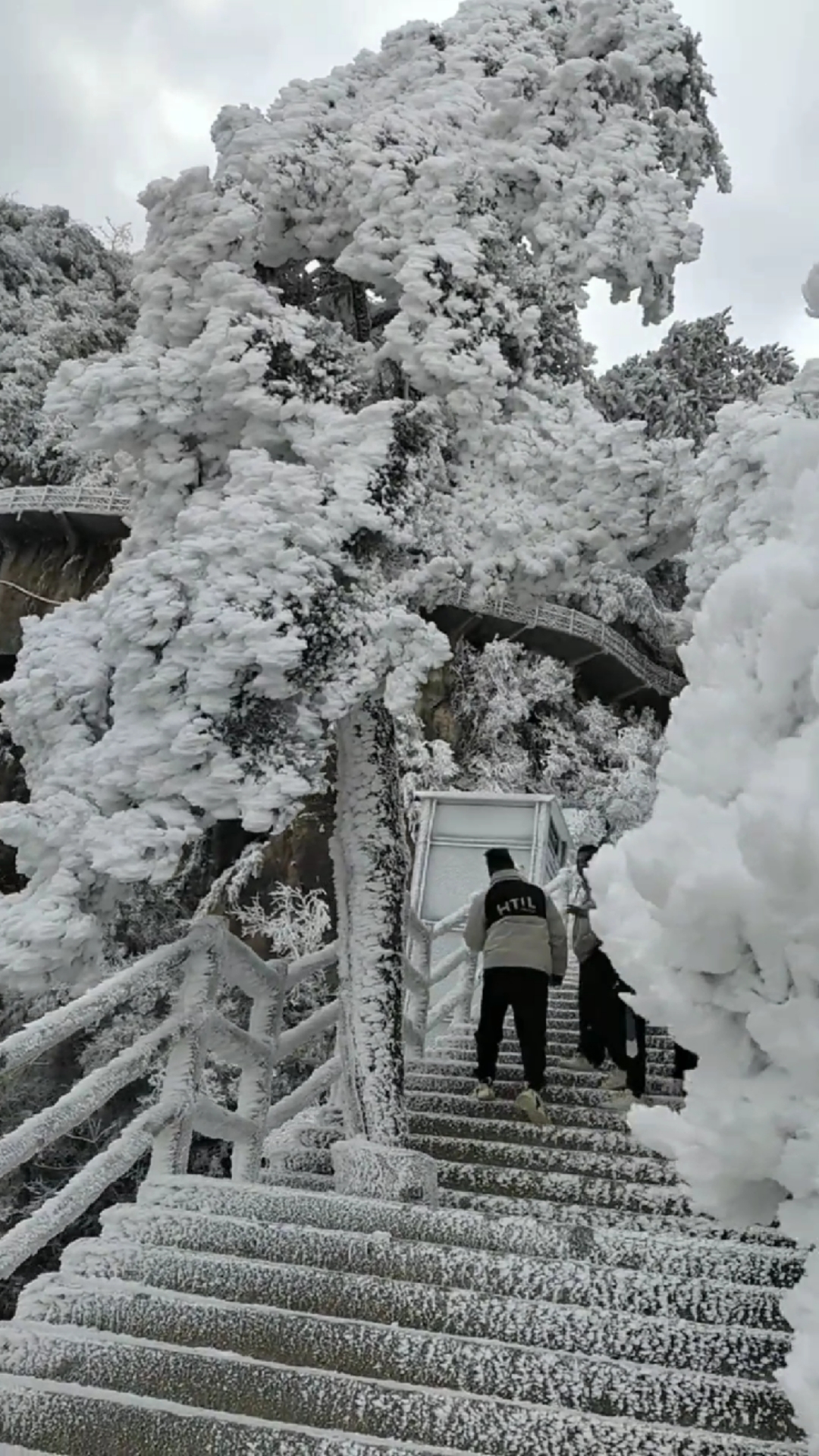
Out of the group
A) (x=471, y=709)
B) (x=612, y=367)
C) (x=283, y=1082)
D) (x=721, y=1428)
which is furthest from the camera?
(x=471, y=709)

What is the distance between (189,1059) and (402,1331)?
4.28ft

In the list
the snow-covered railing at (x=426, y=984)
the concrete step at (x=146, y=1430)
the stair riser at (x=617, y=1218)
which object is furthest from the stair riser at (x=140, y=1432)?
the snow-covered railing at (x=426, y=984)

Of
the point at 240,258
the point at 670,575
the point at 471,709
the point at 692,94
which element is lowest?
the point at 240,258

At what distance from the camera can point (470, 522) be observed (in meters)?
4.05

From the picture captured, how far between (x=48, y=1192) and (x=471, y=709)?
344 inches

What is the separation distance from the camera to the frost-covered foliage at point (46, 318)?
62.0 feet

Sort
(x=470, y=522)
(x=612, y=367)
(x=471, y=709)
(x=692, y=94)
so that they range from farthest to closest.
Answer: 1. (x=471, y=709)
2. (x=612, y=367)
3. (x=692, y=94)
4. (x=470, y=522)

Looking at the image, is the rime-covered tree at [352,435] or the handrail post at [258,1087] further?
the handrail post at [258,1087]

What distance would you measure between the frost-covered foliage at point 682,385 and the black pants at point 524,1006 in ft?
7.32

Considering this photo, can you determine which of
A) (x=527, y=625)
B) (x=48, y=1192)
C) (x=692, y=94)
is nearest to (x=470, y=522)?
(x=692, y=94)

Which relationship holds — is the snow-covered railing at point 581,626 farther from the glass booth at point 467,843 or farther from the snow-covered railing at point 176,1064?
the snow-covered railing at point 176,1064

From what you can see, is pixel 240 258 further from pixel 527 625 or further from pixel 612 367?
pixel 527 625

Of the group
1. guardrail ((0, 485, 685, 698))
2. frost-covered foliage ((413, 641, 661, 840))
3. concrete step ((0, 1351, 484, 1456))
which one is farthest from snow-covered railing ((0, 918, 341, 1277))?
guardrail ((0, 485, 685, 698))

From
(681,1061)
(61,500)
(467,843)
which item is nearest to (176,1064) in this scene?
(681,1061)
